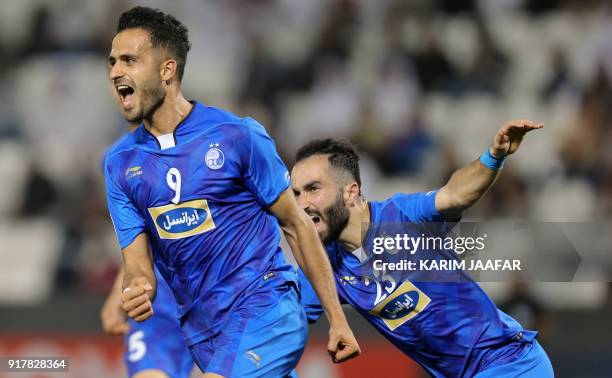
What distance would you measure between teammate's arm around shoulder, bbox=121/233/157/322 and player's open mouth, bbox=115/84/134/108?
647 millimetres

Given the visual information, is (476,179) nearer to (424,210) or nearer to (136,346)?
(424,210)

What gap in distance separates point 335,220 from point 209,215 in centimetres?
100

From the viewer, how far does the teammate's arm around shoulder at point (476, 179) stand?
17.1ft

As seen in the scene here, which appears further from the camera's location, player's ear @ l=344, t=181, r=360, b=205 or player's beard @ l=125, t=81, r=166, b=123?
player's ear @ l=344, t=181, r=360, b=205

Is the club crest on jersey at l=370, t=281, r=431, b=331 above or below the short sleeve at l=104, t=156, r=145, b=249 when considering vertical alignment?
below

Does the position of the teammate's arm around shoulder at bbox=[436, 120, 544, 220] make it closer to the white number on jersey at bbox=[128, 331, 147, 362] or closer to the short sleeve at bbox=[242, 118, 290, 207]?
the short sleeve at bbox=[242, 118, 290, 207]

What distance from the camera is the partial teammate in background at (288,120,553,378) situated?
18.3 ft

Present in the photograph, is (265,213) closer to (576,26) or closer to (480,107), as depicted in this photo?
(480,107)

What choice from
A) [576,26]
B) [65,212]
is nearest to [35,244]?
[65,212]

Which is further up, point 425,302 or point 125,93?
point 125,93

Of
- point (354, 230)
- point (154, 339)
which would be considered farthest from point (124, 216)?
point (154, 339)

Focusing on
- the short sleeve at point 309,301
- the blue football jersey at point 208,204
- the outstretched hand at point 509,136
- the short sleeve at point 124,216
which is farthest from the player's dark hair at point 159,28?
the outstretched hand at point 509,136

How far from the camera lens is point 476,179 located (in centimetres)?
534

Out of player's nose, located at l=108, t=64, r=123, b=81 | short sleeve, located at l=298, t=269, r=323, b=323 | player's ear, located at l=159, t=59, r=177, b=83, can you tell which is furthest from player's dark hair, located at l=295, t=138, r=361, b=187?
→ player's nose, located at l=108, t=64, r=123, b=81
